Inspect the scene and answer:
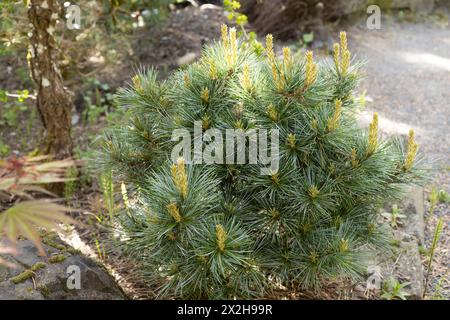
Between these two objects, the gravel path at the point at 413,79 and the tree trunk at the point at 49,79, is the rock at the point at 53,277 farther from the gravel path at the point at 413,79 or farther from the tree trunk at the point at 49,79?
the gravel path at the point at 413,79

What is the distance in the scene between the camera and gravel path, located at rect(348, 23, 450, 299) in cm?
329

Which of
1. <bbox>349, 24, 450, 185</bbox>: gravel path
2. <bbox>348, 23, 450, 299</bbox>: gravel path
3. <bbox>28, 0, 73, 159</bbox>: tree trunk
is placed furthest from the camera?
<bbox>349, 24, 450, 185</bbox>: gravel path

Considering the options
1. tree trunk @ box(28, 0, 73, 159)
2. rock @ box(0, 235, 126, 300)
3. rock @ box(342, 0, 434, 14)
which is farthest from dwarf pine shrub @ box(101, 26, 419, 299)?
rock @ box(342, 0, 434, 14)

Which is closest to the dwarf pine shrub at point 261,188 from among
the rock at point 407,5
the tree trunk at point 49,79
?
the tree trunk at point 49,79

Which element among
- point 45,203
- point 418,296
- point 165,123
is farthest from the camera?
point 418,296

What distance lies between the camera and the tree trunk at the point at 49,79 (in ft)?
10.2

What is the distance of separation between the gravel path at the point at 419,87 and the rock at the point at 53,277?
1618 mm

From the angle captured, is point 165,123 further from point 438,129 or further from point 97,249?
point 438,129

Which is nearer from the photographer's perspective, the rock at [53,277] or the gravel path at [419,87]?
the rock at [53,277]

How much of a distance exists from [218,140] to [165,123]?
30cm

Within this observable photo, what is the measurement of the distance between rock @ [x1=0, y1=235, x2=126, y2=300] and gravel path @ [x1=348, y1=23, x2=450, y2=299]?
1618 millimetres

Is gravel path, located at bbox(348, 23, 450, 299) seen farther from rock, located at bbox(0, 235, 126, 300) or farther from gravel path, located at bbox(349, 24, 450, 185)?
rock, located at bbox(0, 235, 126, 300)

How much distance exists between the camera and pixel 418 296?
2582 millimetres
